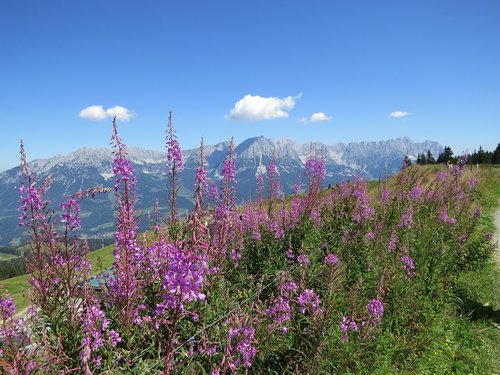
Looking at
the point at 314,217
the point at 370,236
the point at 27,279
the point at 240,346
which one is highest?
the point at 314,217

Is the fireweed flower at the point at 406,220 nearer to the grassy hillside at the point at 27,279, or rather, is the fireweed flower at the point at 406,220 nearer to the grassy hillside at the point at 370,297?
the grassy hillside at the point at 370,297

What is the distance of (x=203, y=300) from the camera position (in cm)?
412

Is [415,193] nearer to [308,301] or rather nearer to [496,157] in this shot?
[308,301]

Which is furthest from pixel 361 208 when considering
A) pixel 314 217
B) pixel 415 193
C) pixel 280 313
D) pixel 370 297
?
pixel 280 313

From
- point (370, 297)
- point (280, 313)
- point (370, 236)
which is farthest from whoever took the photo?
point (370, 236)

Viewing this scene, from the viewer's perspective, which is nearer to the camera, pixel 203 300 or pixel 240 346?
pixel 240 346

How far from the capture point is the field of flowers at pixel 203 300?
3.32 metres

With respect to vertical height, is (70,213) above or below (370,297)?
above

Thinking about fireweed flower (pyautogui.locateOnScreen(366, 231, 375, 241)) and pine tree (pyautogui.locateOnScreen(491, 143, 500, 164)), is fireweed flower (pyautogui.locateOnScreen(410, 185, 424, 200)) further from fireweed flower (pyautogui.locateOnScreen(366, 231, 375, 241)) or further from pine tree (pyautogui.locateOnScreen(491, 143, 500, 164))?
pine tree (pyautogui.locateOnScreen(491, 143, 500, 164))

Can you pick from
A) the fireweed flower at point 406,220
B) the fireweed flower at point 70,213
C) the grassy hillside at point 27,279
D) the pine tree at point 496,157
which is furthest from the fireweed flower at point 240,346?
the pine tree at point 496,157

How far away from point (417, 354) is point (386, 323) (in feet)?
2.35

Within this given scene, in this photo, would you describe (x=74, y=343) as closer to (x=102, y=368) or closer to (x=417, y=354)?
(x=102, y=368)

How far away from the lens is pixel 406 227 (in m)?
8.81

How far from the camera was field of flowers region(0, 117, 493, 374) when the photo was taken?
10.9ft
